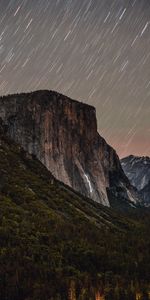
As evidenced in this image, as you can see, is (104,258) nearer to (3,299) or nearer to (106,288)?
(106,288)

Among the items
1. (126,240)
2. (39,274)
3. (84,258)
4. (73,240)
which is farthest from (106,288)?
(126,240)

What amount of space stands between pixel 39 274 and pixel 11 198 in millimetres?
63705

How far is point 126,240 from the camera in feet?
627

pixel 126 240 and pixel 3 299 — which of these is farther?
pixel 126 240

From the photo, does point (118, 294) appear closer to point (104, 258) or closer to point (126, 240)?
point (104, 258)

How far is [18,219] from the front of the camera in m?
170

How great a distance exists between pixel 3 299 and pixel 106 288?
855 inches

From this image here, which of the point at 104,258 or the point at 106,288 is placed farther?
the point at 104,258

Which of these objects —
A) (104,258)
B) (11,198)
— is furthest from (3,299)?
(11,198)

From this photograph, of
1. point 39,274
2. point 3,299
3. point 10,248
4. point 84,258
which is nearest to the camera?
point 3,299

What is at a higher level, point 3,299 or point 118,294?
point 118,294

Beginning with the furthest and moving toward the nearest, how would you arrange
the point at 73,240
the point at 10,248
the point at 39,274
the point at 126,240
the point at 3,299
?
1. the point at 126,240
2. the point at 73,240
3. the point at 10,248
4. the point at 39,274
5. the point at 3,299

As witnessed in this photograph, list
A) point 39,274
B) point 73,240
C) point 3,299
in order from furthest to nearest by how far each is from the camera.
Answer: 1. point 73,240
2. point 39,274
3. point 3,299

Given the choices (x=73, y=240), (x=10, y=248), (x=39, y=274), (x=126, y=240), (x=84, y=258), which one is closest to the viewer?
(x=39, y=274)
